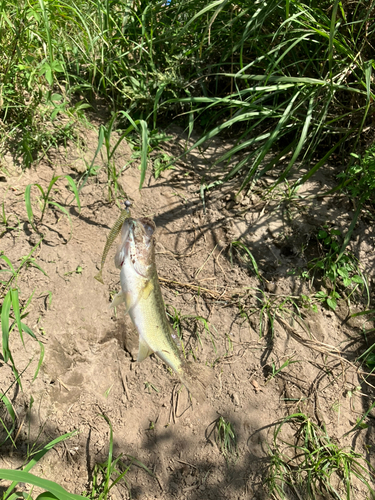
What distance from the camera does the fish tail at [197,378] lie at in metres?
2.24

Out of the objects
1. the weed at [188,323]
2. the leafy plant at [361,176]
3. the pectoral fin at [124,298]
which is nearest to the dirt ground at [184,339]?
the weed at [188,323]

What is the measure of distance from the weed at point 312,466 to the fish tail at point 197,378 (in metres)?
0.46

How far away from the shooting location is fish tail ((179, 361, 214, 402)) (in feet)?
7.34

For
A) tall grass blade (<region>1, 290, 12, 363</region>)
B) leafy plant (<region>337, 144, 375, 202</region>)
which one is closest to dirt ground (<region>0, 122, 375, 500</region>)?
leafy plant (<region>337, 144, 375, 202</region>)

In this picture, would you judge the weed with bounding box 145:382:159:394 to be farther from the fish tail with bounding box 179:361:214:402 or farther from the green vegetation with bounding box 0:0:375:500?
the fish tail with bounding box 179:361:214:402

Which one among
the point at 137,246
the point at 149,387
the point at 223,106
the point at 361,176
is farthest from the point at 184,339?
the point at 223,106

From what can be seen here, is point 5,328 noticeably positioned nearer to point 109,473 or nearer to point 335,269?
point 109,473

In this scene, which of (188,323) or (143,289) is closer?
(143,289)

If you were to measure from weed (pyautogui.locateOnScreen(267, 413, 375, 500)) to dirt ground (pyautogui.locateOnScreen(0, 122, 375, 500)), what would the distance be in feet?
0.17

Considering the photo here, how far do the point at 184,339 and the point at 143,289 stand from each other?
1110 millimetres

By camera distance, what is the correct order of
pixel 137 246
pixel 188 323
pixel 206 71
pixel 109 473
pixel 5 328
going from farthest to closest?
pixel 206 71
pixel 188 323
pixel 109 473
pixel 5 328
pixel 137 246

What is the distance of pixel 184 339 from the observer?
2.35 m

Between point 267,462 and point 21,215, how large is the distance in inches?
78.9

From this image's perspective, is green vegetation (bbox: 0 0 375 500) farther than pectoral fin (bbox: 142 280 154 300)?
Yes
